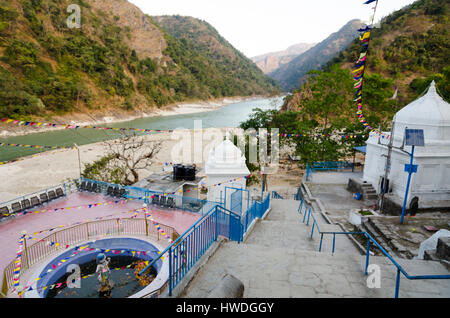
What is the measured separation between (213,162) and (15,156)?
28649mm

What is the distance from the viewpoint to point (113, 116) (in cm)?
5569

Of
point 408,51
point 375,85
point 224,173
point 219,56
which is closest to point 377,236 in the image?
point 224,173

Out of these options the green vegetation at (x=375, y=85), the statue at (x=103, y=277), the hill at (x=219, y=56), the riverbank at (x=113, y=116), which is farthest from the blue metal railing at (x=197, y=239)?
the hill at (x=219, y=56)

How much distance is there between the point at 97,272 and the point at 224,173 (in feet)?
17.5

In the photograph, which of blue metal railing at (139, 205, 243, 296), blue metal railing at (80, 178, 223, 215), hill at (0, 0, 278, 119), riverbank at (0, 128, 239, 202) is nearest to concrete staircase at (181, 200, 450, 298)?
blue metal railing at (139, 205, 243, 296)

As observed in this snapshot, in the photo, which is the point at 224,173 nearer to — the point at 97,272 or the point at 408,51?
the point at 97,272

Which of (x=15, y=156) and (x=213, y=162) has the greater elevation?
(x=213, y=162)

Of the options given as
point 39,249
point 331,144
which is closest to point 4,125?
point 39,249

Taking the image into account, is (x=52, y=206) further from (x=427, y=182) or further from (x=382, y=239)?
(x=427, y=182)

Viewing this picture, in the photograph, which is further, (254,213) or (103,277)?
(254,213)

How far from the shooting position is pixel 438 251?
5590 millimetres

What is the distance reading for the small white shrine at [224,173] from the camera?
10594mm
